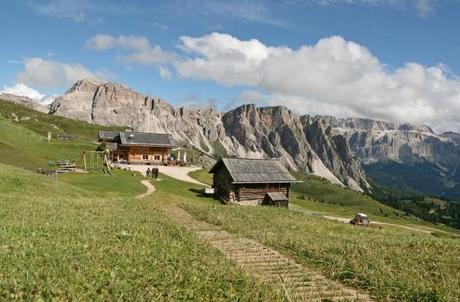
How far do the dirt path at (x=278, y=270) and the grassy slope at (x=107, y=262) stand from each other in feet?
3.60

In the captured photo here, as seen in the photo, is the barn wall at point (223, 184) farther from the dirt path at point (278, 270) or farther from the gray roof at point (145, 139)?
the gray roof at point (145, 139)

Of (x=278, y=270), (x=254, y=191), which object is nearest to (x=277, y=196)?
(x=254, y=191)

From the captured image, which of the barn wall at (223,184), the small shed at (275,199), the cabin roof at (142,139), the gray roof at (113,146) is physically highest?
the cabin roof at (142,139)

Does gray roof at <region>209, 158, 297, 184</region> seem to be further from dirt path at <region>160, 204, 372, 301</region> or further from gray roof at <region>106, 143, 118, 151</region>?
gray roof at <region>106, 143, 118, 151</region>

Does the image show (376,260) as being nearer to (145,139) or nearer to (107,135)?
(145,139)

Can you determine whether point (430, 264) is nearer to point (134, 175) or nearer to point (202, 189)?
point (202, 189)

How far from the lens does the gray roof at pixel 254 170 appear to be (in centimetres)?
6438

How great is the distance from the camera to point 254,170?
221ft

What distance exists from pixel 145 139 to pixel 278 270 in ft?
306

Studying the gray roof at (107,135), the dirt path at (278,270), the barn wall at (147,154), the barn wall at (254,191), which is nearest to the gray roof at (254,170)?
the barn wall at (254,191)

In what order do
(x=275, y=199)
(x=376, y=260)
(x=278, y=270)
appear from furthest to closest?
(x=275, y=199), (x=376, y=260), (x=278, y=270)

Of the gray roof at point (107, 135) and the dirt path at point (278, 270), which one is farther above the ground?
the gray roof at point (107, 135)

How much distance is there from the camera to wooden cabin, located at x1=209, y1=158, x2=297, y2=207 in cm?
6444

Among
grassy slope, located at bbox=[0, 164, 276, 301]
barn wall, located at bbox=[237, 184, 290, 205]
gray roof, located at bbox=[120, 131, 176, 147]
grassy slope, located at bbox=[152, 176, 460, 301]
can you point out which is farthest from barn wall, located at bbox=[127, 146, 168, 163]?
grassy slope, located at bbox=[0, 164, 276, 301]
